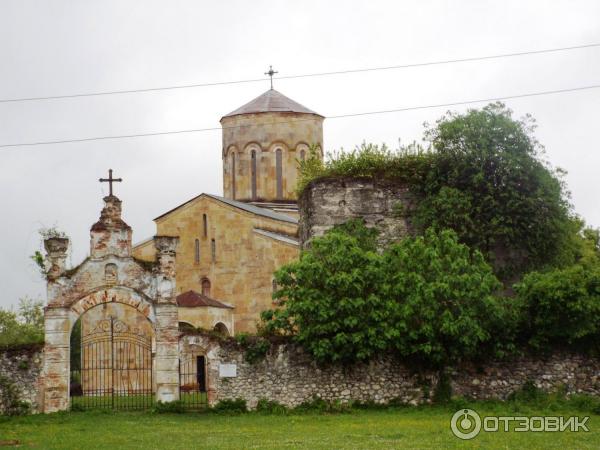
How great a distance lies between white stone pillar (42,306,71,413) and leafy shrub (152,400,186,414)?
1.91 metres

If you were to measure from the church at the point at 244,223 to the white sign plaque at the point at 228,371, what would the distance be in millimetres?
12166

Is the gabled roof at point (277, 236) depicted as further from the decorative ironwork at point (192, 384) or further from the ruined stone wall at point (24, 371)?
the ruined stone wall at point (24, 371)

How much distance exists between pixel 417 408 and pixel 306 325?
2914 millimetres

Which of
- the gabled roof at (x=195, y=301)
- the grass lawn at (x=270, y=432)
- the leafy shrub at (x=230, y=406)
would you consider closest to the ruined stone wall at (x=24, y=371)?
the grass lawn at (x=270, y=432)

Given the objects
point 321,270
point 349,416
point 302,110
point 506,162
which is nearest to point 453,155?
point 506,162

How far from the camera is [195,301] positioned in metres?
36.0

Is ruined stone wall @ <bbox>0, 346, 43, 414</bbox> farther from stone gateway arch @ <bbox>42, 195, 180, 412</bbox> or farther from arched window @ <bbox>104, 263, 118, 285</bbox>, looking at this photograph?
arched window @ <bbox>104, 263, 118, 285</bbox>

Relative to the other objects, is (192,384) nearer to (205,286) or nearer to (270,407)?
(205,286)

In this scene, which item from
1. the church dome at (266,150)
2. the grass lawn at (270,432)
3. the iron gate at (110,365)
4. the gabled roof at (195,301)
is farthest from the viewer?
the church dome at (266,150)

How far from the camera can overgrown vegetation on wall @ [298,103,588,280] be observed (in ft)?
91.6

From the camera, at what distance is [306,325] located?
22.9 m

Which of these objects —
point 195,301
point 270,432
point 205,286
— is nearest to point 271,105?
point 205,286

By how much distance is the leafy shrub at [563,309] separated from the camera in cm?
2250

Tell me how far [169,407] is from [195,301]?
1344 centimetres
